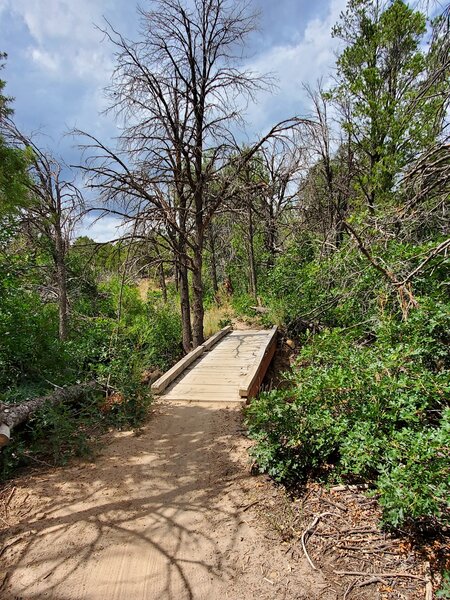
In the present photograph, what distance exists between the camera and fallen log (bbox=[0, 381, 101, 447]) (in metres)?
3.02

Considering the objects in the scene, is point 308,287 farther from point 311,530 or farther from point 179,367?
point 311,530

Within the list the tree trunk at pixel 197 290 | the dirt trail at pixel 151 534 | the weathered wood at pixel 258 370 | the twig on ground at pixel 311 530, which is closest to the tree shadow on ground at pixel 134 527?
the dirt trail at pixel 151 534

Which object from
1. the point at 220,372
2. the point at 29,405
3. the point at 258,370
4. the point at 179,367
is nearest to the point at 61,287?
the point at 179,367

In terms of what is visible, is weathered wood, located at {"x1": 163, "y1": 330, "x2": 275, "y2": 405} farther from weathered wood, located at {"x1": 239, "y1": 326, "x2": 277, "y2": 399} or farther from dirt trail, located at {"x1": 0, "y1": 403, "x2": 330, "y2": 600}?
dirt trail, located at {"x1": 0, "y1": 403, "x2": 330, "y2": 600}

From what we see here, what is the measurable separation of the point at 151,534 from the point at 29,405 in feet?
7.09

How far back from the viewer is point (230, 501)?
2.85 m

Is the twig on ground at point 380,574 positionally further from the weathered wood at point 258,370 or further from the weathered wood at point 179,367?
the weathered wood at point 179,367

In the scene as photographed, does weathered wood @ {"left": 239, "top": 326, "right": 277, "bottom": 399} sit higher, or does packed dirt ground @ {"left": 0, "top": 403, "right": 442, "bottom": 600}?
weathered wood @ {"left": 239, "top": 326, "right": 277, "bottom": 399}

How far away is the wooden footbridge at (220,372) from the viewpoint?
512 cm

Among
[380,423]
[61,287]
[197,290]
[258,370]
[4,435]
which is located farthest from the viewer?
[197,290]

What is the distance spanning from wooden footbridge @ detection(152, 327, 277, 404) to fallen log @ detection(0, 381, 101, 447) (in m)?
1.14

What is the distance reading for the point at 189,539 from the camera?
2.47 m

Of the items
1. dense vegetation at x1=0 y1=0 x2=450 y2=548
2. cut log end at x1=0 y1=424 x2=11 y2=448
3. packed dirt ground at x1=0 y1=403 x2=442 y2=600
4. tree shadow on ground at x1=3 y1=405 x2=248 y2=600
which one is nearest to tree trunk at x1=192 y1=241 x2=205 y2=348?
dense vegetation at x1=0 y1=0 x2=450 y2=548

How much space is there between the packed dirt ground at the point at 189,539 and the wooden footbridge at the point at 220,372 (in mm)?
1650
